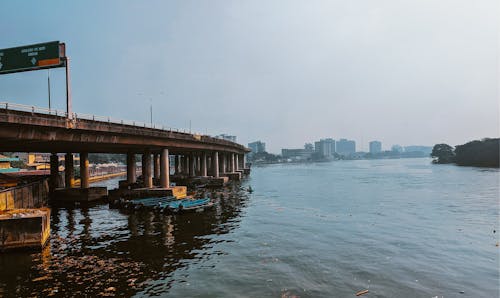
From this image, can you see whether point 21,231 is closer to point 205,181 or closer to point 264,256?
point 264,256

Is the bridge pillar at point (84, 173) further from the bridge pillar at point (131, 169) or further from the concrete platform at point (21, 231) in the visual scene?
the concrete platform at point (21, 231)

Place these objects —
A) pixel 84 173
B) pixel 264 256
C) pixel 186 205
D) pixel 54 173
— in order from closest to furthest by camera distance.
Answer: pixel 264 256, pixel 186 205, pixel 84 173, pixel 54 173

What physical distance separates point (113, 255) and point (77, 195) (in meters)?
36.2

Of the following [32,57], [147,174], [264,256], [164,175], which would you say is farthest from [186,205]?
[32,57]

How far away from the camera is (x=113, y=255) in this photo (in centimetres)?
2350

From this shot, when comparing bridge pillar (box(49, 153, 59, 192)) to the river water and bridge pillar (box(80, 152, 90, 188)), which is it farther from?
the river water

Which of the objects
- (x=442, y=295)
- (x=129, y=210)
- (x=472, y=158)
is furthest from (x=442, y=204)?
(x=472, y=158)

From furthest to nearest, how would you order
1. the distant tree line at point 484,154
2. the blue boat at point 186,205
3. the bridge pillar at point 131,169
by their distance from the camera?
the distant tree line at point 484,154, the bridge pillar at point 131,169, the blue boat at point 186,205

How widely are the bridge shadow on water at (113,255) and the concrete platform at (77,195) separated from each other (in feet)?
47.4

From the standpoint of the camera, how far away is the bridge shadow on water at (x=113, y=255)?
1781 centimetres

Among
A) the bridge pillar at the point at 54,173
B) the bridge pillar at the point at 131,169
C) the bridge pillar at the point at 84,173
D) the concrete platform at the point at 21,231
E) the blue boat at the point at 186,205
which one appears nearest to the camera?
the concrete platform at the point at 21,231

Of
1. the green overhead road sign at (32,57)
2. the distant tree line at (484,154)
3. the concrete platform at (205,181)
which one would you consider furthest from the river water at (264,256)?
the distant tree line at (484,154)

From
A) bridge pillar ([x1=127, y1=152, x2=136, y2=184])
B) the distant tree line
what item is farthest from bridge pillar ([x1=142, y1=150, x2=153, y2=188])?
the distant tree line

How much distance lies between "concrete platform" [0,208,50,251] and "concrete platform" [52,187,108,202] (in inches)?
1232
